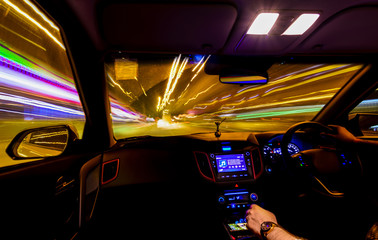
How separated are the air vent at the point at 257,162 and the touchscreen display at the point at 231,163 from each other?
173 mm

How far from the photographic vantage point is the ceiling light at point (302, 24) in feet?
7.97

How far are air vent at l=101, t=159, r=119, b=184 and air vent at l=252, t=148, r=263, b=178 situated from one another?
6.95 ft

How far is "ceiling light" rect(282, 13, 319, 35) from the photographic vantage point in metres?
2.43

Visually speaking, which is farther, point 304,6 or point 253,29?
point 253,29

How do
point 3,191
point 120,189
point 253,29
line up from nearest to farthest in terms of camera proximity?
point 3,191 < point 253,29 < point 120,189

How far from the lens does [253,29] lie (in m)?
2.67

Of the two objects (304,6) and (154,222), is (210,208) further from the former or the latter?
(304,6)

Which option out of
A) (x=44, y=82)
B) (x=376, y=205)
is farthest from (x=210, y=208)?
(x=44, y=82)

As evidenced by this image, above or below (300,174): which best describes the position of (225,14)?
above

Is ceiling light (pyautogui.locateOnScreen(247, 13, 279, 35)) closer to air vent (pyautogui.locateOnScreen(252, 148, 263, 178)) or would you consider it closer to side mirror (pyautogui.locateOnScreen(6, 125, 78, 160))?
air vent (pyautogui.locateOnScreen(252, 148, 263, 178))

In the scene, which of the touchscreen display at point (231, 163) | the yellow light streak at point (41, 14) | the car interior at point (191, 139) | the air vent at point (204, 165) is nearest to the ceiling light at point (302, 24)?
the car interior at point (191, 139)

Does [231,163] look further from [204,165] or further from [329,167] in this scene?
[329,167]

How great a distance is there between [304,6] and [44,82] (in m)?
4.50

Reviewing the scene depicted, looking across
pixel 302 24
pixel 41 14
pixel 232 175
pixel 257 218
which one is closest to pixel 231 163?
pixel 232 175
